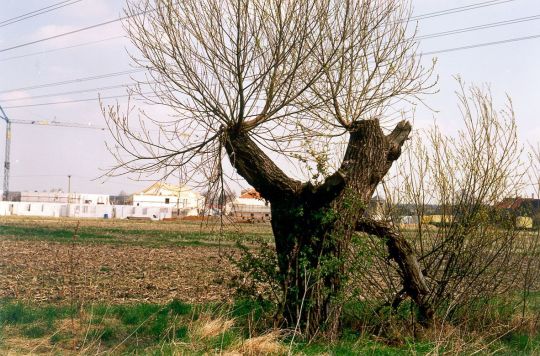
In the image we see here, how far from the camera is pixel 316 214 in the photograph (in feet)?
27.6

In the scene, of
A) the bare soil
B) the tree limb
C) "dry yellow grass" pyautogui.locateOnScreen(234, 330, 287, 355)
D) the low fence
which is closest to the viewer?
"dry yellow grass" pyautogui.locateOnScreen(234, 330, 287, 355)

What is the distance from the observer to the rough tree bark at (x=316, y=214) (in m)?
8.32

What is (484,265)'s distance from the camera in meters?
9.62

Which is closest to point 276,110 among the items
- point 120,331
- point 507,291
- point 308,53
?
point 308,53

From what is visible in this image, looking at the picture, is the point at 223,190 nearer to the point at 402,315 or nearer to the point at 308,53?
the point at 308,53

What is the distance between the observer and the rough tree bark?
8320 mm

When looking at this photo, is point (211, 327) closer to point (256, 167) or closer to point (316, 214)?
point (316, 214)

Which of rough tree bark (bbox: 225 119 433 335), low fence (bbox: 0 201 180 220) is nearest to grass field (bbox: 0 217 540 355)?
rough tree bark (bbox: 225 119 433 335)

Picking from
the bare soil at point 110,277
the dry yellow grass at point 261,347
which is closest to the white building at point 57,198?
the bare soil at point 110,277

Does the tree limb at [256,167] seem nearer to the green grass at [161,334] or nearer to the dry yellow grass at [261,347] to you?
the green grass at [161,334]

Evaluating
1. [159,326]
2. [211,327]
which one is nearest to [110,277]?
[159,326]

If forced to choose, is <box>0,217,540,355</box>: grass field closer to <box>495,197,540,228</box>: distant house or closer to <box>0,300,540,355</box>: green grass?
<box>0,300,540,355</box>: green grass

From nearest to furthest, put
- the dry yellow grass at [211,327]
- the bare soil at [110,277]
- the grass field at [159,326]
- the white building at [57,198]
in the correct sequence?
1. the grass field at [159,326]
2. the dry yellow grass at [211,327]
3. the bare soil at [110,277]
4. the white building at [57,198]

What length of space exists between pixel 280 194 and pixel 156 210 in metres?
90.7
